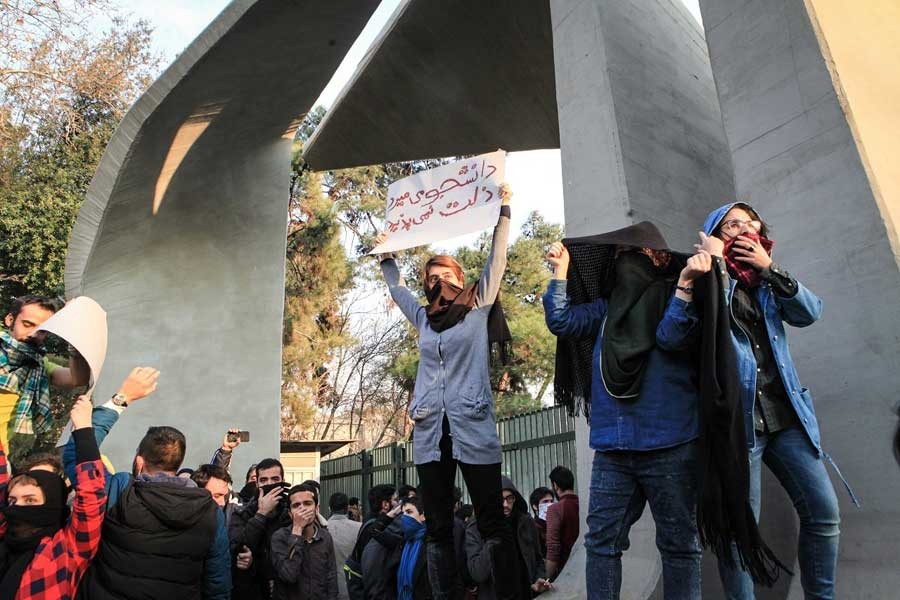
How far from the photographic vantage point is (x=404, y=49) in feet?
26.8

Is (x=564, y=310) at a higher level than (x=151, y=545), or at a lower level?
higher

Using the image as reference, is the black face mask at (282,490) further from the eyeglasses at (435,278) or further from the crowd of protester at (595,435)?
the eyeglasses at (435,278)

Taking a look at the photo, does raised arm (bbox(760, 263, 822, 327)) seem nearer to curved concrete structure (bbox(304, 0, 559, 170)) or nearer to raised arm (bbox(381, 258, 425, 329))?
raised arm (bbox(381, 258, 425, 329))

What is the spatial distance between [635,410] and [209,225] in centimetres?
805

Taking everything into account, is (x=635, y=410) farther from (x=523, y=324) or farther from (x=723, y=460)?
(x=523, y=324)

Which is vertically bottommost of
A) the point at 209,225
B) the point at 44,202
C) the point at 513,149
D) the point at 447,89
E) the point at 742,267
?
the point at 742,267

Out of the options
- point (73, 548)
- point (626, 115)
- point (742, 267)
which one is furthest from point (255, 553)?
point (626, 115)

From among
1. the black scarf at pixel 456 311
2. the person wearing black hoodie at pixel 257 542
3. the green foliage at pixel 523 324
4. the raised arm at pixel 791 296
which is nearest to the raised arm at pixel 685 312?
the raised arm at pixel 791 296

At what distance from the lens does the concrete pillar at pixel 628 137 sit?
391 centimetres

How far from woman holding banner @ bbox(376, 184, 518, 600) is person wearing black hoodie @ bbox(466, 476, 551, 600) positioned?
411 mm

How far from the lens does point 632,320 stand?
267cm

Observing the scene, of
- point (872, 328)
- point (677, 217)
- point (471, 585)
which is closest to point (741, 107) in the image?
point (677, 217)

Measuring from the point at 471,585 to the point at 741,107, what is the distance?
9.94ft

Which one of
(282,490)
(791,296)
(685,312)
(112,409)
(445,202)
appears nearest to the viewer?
(685,312)
